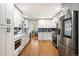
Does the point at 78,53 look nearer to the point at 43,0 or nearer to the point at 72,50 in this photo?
the point at 72,50

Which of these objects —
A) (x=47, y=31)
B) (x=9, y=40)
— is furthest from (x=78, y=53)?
(x=47, y=31)

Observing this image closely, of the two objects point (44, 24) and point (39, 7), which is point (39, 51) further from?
point (44, 24)

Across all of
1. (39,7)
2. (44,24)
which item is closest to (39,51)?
(39,7)

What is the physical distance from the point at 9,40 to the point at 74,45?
1.47 metres

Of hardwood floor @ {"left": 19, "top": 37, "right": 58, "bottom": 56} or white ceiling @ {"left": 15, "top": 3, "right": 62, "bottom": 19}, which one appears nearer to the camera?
white ceiling @ {"left": 15, "top": 3, "right": 62, "bottom": 19}

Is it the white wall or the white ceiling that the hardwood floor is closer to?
the white ceiling

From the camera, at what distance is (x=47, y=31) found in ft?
32.1

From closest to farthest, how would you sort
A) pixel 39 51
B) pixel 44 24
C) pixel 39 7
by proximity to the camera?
pixel 39 7 → pixel 39 51 → pixel 44 24

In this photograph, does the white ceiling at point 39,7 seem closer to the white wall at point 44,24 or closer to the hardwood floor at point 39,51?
the hardwood floor at point 39,51

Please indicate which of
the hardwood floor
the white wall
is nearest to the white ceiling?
the hardwood floor

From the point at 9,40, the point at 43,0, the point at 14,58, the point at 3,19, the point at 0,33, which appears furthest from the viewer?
the point at 9,40

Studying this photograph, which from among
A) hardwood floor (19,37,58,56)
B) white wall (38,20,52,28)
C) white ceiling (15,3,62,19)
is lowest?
hardwood floor (19,37,58,56)

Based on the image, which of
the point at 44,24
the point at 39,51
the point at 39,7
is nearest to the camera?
the point at 39,7

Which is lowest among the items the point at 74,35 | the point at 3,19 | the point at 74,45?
the point at 74,45
